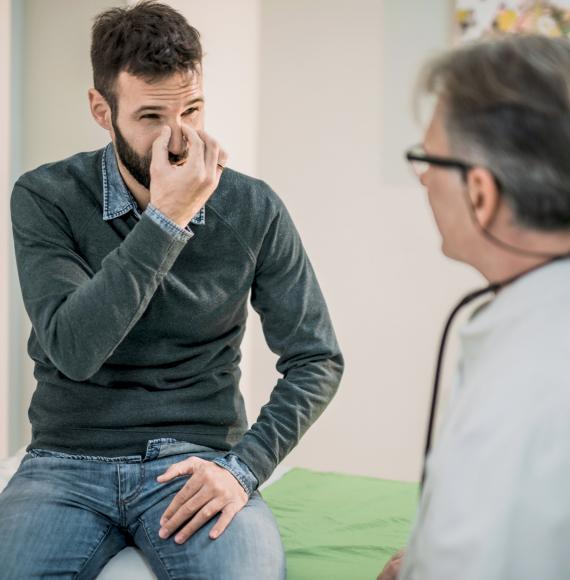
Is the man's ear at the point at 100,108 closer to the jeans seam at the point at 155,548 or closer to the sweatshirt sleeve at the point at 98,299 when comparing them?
the sweatshirt sleeve at the point at 98,299

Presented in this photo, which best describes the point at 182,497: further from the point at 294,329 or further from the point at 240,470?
the point at 294,329

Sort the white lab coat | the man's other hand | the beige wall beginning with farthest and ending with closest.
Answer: the beige wall, the man's other hand, the white lab coat

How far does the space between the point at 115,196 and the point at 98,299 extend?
0.29 m

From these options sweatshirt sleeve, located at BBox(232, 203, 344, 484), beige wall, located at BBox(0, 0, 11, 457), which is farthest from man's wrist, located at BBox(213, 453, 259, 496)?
beige wall, located at BBox(0, 0, 11, 457)

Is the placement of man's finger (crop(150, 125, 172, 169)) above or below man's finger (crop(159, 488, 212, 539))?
above

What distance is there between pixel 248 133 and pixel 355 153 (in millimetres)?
386

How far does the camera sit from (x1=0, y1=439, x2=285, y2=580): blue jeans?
1.27 meters

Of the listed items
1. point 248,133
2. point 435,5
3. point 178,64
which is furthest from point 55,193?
point 435,5

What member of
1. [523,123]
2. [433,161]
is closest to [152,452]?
[433,161]

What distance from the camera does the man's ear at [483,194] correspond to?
2.89ft

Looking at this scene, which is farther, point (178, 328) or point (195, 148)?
point (178, 328)

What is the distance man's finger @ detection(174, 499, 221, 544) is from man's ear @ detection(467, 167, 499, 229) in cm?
66

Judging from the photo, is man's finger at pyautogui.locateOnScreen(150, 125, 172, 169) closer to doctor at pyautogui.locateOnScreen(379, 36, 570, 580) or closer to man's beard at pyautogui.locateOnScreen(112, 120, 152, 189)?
man's beard at pyautogui.locateOnScreen(112, 120, 152, 189)

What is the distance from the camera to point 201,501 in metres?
1.33
